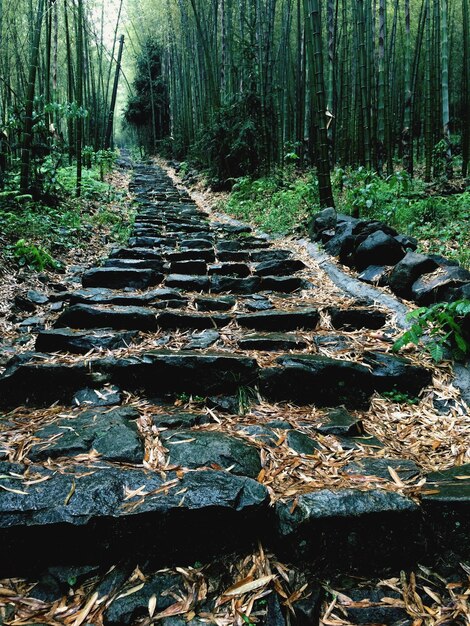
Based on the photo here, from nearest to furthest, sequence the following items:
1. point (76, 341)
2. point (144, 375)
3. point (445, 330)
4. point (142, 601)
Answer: point (142, 601) < point (144, 375) < point (445, 330) < point (76, 341)

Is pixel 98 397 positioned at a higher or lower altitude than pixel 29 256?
lower

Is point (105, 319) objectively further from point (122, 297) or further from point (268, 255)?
point (268, 255)

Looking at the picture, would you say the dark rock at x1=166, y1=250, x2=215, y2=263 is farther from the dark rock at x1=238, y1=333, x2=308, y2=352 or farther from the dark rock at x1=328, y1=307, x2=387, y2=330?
the dark rock at x1=238, y1=333, x2=308, y2=352

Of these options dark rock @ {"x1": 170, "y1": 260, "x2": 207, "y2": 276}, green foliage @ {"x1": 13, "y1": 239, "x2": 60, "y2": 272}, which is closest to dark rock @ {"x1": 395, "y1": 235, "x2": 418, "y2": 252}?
dark rock @ {"x1": 170, "y1": 260, "x2": 207, "y2": 276}

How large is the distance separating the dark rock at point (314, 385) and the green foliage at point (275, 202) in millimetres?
3345

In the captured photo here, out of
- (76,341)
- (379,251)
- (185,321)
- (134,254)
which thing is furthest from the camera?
(134,254)

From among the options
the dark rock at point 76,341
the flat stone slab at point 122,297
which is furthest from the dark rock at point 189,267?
the dark rock at point 76,341

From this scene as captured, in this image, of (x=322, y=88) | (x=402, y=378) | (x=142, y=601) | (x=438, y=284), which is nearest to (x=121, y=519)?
(x=142, y=601)

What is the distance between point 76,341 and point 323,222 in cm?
303

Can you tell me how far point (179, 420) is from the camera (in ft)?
6.43

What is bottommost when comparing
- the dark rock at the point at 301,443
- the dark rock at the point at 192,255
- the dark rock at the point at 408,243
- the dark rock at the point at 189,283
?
the dark rock at the point at 301,443

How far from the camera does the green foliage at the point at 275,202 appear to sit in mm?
5623

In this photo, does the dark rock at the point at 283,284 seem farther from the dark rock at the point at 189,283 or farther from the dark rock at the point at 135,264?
the dark rock at the point at 135,264

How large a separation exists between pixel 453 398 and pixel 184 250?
3.13 metres
